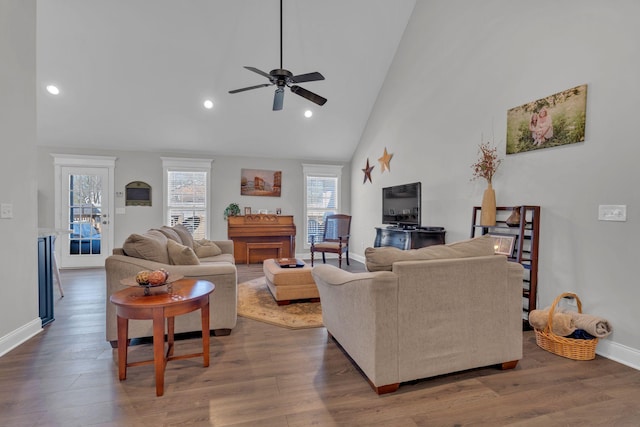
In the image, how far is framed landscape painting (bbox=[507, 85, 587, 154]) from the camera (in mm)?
2555

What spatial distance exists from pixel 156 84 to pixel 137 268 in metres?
3.75

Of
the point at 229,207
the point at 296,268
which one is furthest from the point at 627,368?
the point at 229,207

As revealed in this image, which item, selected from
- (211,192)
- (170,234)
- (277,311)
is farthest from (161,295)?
(211,192)

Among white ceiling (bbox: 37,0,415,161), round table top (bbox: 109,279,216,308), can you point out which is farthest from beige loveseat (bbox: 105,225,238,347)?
white ceiling (bbox: 37,0,415,161)

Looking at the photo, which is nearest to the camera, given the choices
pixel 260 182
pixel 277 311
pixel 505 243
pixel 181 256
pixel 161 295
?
pixel 161 295

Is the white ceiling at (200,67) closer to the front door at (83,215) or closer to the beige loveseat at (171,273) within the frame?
the front door at (83,215)

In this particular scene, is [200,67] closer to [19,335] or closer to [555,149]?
[19,335]

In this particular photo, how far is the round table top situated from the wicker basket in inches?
106

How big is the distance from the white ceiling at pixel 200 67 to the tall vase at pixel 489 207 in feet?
10.4

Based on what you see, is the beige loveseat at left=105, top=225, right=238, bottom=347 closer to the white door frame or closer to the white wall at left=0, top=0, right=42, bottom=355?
the white wall at left=0, top=0, right=42, bottom=355

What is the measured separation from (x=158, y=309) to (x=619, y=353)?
3.30 meters

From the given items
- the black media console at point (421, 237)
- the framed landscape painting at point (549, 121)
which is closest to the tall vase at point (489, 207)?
the framed landscape painting at point (549, 121)

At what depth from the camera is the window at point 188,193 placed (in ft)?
20.5

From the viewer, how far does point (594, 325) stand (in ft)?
7.55
